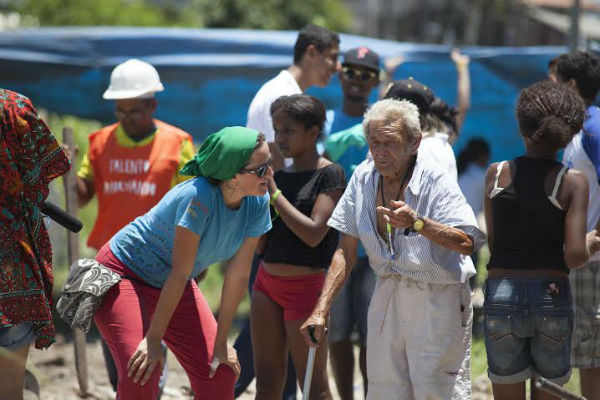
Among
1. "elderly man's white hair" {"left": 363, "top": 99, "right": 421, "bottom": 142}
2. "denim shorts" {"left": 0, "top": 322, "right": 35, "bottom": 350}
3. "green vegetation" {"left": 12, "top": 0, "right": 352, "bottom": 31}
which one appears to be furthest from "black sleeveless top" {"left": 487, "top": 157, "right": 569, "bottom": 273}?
"green vegetation" {"left": 12, "top": 0, "right": 352, "bottom": 31}

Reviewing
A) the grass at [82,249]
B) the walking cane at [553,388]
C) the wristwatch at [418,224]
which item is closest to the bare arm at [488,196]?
the wristwatch at [418,224]

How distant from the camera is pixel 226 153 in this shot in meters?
4.06

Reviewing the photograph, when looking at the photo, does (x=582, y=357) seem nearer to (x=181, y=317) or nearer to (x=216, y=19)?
(x=181, y=317)

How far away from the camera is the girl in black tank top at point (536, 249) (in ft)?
13.6

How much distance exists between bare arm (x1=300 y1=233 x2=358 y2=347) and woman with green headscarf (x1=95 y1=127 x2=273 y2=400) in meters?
0.35

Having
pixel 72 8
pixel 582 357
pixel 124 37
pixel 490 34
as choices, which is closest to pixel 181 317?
pixel 582 357

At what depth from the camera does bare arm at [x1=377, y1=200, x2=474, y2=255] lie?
3865mm

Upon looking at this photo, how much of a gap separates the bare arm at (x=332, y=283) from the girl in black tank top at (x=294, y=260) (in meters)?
0.38

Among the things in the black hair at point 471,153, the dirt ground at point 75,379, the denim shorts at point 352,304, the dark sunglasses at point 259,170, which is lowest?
the dirt ground at point 75,379

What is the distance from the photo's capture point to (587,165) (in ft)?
16.3

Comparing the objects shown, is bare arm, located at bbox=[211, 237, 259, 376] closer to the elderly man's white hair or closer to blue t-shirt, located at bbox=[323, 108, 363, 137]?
the elderly man's white hair

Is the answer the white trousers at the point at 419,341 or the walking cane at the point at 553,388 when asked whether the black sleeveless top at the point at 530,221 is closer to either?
the white trousers at the point at 419,341

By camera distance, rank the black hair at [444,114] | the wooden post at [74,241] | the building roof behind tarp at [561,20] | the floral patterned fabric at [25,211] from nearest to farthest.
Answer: the floral patterned fabric at [25,211] < the black hair at [444,114] < the wooden post at [74,241] < the building roof behind tarp at [561,20]

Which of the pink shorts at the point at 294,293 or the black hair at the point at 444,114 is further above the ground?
the black hair at the point at 444,114
